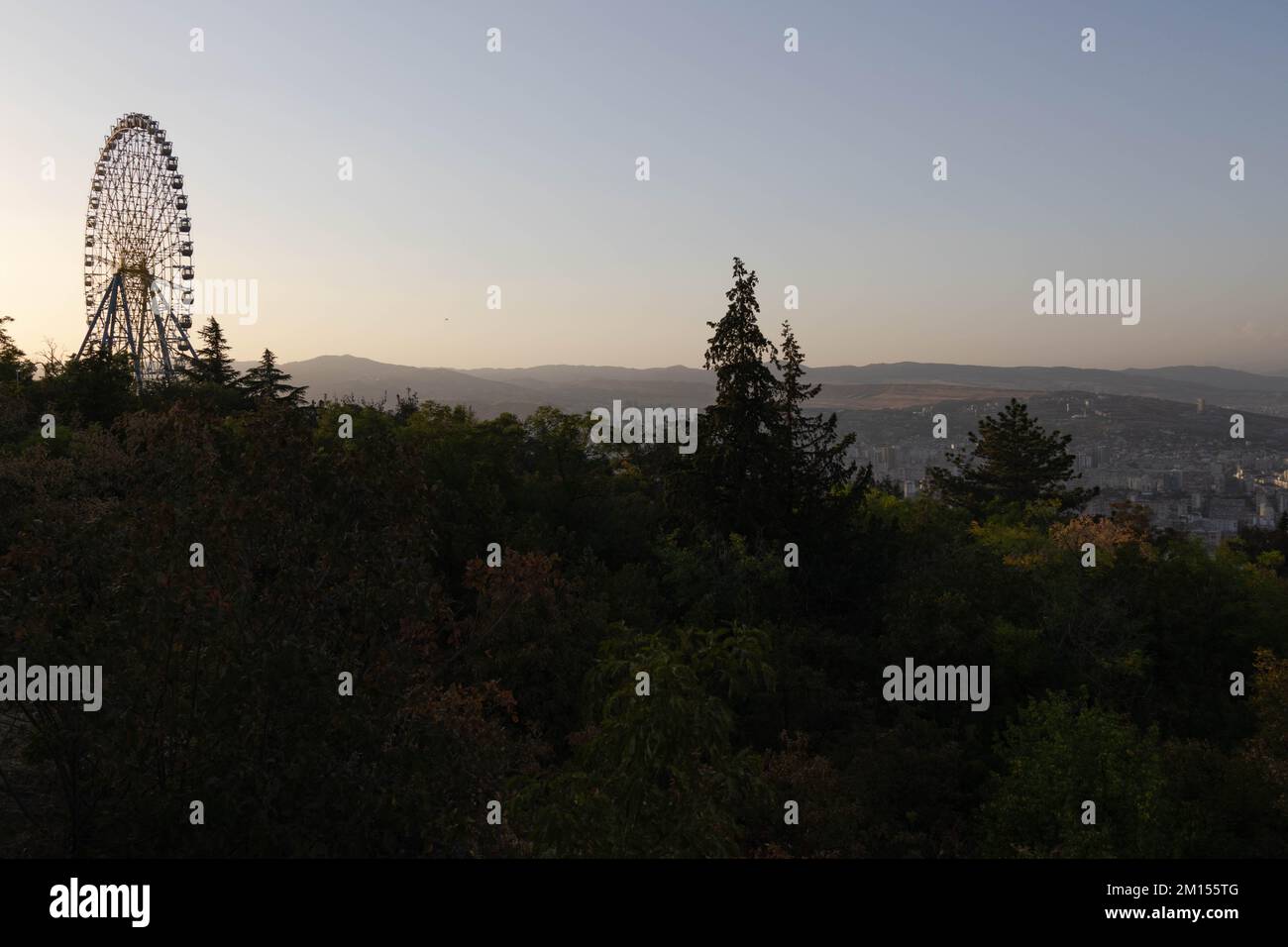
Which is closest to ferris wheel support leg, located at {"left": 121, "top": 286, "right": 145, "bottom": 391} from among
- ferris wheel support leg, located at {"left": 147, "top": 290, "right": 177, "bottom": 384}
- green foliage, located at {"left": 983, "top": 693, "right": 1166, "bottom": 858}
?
ferris wheel support leg, located at {"left": 147, "top": 290, "right": 177, "bottom": 384}

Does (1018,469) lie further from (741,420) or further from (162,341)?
(162,341)

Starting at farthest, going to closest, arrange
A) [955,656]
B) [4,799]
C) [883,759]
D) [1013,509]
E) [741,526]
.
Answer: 1. [1013,509]
2. [741,526]
3. [955,656]
4. [883,759]
5. [4,799]

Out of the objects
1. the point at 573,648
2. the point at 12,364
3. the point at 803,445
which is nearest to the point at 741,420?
the point at 803,445

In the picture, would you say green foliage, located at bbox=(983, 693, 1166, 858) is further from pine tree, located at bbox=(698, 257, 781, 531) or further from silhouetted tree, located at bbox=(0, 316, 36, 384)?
silhouetted tree, located at bbox=(0, 316, 36, 384)

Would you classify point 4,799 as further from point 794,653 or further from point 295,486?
point 794,653

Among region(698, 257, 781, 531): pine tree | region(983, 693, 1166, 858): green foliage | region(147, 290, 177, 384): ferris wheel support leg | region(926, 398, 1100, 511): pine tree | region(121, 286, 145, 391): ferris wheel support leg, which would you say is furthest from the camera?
region(926, 398, 1100, 511): pine tree

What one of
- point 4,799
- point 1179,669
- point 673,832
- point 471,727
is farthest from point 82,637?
point 1179,669

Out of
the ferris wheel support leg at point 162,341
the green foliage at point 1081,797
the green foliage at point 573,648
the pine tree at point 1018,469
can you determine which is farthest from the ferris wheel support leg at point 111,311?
the pine tree at point 1018,469
